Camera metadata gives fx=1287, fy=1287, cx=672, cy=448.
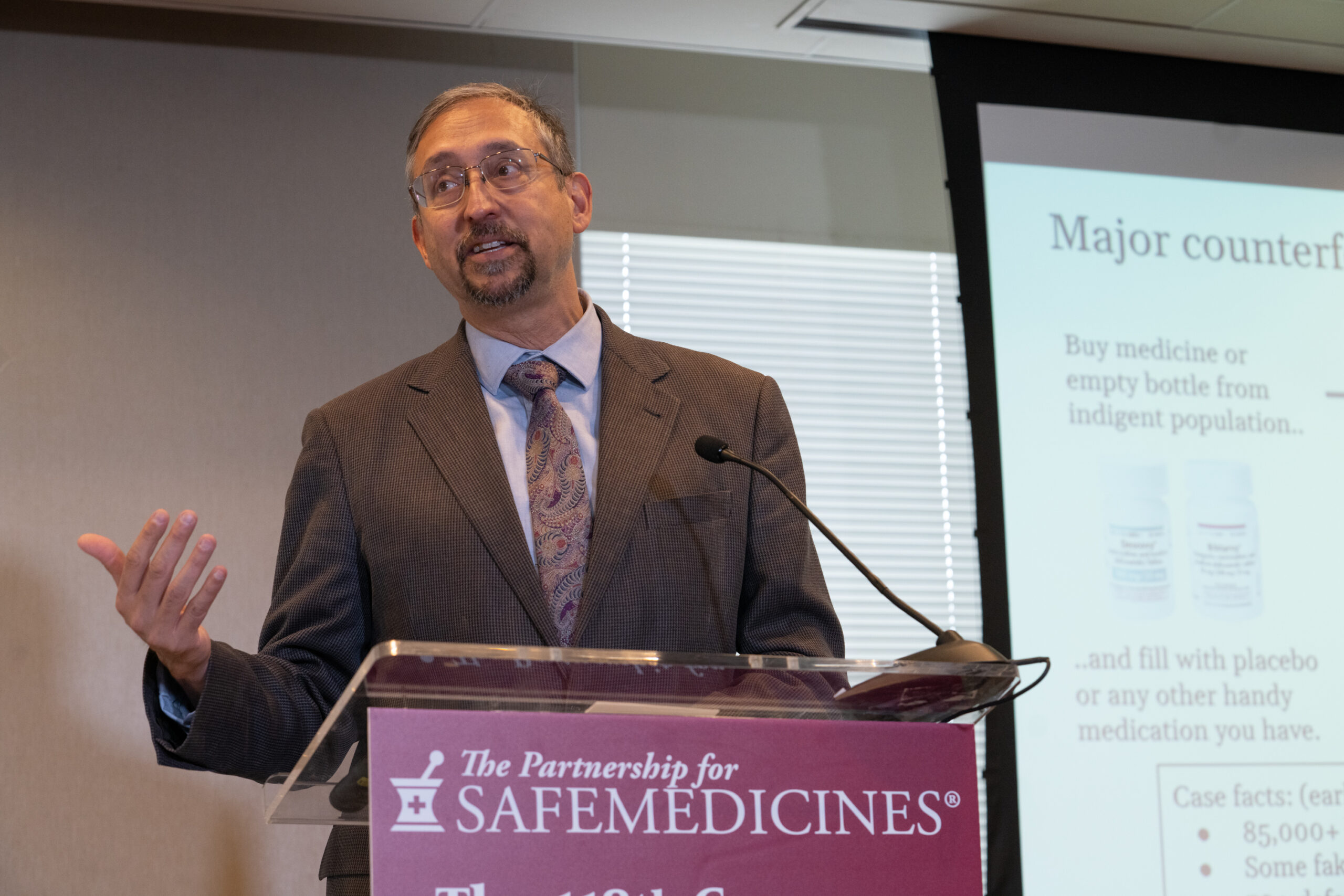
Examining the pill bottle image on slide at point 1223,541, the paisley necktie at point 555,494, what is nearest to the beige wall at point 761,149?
the pill bottle image on slide at point 1223,541

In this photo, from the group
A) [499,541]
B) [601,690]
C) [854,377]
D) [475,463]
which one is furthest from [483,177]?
[854,377]

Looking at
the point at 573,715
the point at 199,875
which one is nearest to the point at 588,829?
the point at 573,715

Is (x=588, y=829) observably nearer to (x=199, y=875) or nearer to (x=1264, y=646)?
(x=199, y=875)

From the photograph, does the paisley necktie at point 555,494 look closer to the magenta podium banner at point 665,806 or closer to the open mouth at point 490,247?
the open mouth at point 490,247

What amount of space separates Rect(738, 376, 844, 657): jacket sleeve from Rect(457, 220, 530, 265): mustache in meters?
0.46

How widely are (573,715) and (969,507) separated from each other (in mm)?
3118

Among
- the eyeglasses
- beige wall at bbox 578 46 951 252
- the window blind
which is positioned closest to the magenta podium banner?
the eyeglasses

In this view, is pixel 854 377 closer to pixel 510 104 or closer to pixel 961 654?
pixel 510 104

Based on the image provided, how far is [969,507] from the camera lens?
3975 mm

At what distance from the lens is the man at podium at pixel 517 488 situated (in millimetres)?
1667

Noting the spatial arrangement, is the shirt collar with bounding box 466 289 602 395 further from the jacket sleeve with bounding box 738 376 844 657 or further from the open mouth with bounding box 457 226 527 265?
the jacket sleeve with bounding box 738 376 844 657

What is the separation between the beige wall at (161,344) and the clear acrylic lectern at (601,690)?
7.33 feet

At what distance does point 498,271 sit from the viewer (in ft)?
6.15

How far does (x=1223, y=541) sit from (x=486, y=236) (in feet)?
8.31
